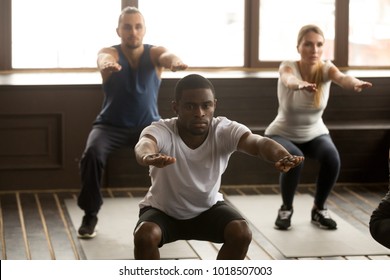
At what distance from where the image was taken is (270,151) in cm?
345

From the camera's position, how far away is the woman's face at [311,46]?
16.6 ft

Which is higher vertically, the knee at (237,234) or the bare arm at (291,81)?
the bare arm at (291,81)

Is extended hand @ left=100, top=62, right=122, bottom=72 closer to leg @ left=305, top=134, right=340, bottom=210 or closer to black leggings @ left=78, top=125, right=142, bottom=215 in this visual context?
black leggings @ left=78, top=125, right=142, bottom=215

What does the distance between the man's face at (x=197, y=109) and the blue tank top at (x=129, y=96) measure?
1.43m

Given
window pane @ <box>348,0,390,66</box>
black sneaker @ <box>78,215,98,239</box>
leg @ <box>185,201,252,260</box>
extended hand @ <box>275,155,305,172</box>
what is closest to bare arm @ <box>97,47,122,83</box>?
black sneaker @ <box>78,215,98,239</box>

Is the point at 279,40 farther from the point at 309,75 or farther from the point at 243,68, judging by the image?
the point at 309,75

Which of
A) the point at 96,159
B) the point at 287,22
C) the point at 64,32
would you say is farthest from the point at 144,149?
the point at 287,22

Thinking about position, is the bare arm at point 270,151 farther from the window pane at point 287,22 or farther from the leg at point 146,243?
the window pane at point 287,22

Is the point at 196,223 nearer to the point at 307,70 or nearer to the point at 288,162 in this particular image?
the point at 288,162

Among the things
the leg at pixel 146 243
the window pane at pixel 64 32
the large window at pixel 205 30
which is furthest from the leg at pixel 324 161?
the window pane at pixel 64 32

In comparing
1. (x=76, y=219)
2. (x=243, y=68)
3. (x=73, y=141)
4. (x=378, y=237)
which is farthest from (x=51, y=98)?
(x=378, y=237)

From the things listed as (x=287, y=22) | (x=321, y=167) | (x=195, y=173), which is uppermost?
(x=287, y=22)

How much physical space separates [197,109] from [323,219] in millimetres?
1793

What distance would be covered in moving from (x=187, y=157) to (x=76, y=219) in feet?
5.89
